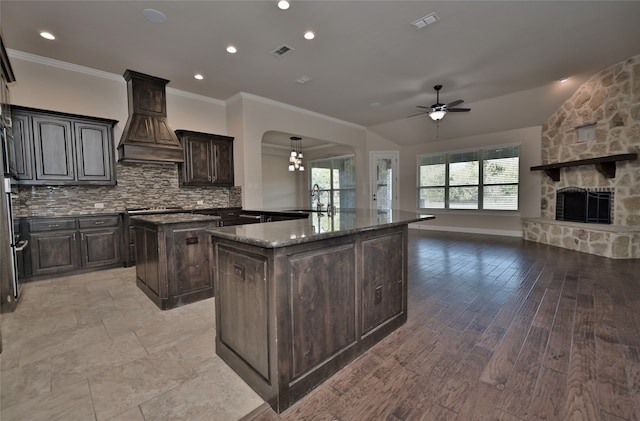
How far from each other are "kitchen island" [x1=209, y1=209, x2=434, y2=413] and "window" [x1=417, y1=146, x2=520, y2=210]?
21.2ft

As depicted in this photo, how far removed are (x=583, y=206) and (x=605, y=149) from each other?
113 cm

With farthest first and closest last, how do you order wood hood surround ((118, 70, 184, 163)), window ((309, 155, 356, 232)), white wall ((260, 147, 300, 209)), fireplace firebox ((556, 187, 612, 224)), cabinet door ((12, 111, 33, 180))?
white wall ((260, 147, 300, 209)) → window ((309, 155, 356, 232)) → fireplace firebox ((556, 187, 612, 224)) → wood hood surround ((118, 70, 184, 163)) → cabinet door ((12, 111, 33, 180))

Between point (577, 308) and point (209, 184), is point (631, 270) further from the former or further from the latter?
point (209, 184)

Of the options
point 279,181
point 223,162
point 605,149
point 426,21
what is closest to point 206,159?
point 223,162

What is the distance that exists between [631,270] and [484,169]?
13.0ft

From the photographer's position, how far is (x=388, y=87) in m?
5.23

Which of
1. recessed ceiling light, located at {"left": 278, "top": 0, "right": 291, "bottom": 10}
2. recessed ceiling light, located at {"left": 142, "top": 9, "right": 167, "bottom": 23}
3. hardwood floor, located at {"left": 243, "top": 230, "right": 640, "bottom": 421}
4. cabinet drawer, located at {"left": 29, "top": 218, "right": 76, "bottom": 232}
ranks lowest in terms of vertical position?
hardwood floor, located at {"left": 243, "top": 230, "right": 640, "bottom": 421}

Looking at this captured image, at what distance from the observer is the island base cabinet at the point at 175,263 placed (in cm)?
282

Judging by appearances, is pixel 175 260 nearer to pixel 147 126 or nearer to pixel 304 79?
pixel 147 126

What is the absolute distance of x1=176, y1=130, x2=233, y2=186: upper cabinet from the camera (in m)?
5.16

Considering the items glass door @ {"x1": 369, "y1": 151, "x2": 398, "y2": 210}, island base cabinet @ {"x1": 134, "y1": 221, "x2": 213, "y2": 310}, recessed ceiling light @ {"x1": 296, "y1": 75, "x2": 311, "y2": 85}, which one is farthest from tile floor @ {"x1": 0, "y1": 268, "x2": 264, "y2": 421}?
glass door @ {"x1": 369, "y1": 151, "x2": 398, "y2": 210}

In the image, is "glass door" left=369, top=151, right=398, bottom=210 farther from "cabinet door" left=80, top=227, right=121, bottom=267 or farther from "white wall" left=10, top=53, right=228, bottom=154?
"cabinet door" left=80, top=227, right=121, bottom=267

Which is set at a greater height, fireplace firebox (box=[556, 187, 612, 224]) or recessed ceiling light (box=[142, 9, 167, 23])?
recessed ceiling light (box=[142, 9, 167, 23])

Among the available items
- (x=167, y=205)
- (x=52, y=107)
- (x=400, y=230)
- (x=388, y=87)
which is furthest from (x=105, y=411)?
(x=388, y=87)
